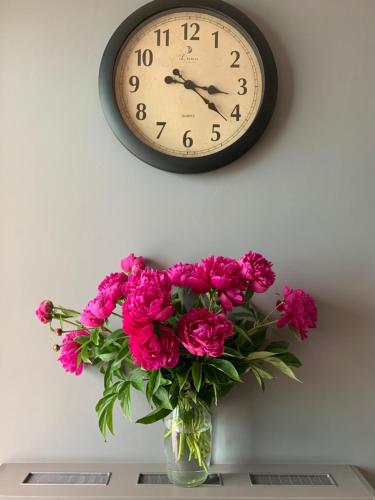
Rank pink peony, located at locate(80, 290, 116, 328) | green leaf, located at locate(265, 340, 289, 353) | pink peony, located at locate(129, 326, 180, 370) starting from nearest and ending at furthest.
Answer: pink peony, located at locate(129, 326, 180, 370), pink peony, located at locate(80, 290, 116, 328), green leaf, located at locate(265, 340, 289, 353)

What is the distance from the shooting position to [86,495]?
112 centimetres

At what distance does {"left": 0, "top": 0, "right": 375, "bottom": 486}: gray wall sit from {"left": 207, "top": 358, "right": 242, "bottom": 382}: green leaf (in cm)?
23

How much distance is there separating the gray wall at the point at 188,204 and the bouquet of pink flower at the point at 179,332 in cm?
10

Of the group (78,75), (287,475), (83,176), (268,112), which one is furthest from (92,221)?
(287,475)

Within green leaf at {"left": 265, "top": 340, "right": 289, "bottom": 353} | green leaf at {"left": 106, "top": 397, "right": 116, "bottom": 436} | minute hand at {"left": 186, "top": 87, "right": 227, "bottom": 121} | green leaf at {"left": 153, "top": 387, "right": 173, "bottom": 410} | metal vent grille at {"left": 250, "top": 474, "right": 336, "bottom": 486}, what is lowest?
metal vent grille at {"left": 250, "top": 474, "right": 336, "bottom": 486}

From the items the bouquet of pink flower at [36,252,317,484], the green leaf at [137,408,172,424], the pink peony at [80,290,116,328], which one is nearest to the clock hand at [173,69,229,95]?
the bouquet of pink flower at [36,252,317,484]

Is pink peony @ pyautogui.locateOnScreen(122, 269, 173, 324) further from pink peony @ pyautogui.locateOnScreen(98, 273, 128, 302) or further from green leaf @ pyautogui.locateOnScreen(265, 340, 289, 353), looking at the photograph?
green leaf @ pyautogui.locateOnScreen(265, 340, 289, 353)

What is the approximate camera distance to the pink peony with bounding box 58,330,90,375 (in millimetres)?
1194

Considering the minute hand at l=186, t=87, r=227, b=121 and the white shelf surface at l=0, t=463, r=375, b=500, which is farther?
the minute hand at l=186, t=87, r=227, b=121

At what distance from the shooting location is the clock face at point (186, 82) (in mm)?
1320

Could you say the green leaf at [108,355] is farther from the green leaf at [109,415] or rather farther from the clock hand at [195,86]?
the clock hand at [195,86]

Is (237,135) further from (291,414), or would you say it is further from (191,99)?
(291,414)

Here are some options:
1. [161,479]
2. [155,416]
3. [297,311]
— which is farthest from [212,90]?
[161,479]

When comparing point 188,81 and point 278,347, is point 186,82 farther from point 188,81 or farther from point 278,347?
point 278,347
